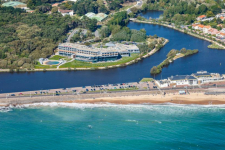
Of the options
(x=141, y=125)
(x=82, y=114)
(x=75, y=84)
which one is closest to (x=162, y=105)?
(x=141, y=125)

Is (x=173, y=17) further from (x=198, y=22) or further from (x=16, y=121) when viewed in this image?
(x=16, y=121)

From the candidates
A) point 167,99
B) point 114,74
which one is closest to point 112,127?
point 167,99

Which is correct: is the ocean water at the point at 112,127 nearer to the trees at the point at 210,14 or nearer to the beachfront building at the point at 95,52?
the beachfront building at the point at 95,52

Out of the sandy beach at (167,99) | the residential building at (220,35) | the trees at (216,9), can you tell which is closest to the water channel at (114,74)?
the sandy beach at (167,99)

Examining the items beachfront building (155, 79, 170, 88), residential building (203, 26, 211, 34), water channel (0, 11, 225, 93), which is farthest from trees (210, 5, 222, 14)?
beachfront building (155, 79, 170, 88)

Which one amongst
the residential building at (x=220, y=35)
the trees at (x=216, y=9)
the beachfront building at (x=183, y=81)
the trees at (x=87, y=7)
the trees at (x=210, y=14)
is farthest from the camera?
the trees at (x=87, y=7)

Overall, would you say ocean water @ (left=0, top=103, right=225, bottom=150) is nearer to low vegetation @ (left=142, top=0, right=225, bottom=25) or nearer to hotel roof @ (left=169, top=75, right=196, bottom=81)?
hotel roof @ (left=169, top=75, right=196, bottom=81)

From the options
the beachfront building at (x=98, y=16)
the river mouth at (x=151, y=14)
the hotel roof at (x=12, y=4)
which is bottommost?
the beachfront building at (x=98, y=16)
